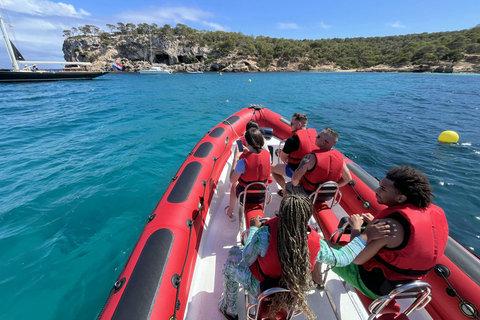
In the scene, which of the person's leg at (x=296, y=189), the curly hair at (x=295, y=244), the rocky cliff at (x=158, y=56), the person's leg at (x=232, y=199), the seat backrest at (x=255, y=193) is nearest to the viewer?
the curly hair at (x=295, y=244)

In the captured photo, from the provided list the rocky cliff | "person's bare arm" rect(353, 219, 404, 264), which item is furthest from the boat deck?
the rocky cliff

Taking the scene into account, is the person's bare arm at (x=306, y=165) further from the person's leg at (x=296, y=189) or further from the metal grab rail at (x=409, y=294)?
the metal grab rail at (x=409, y=294)

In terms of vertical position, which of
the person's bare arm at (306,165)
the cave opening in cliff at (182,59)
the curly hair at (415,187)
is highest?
the cave opening in cliff at (182,59)

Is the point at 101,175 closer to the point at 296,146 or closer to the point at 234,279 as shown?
the point at 296,146

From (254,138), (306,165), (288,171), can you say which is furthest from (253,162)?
(288,171)

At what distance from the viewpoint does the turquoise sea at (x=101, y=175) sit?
8.92 ft

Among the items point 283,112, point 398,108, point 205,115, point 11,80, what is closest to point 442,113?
point 398,108

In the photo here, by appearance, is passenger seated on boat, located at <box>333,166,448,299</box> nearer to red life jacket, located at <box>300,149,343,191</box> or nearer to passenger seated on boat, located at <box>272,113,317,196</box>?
red life jacket, located at <box>300,149,343,191</box>

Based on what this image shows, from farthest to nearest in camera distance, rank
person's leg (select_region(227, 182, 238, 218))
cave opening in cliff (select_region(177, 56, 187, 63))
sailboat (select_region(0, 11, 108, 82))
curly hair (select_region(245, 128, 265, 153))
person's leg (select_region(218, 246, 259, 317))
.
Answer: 1. cave opening in cliff (select_region(177, 56, 187, 63))
2. sailboat (select_region(0, 11, 108, 82))
3. person's leg (select_region(227, 182, 238, 218))
4. curly hair (select_region(245, 128, 265, 153))
5. person's leg (select_region(218, 246, 259, 317))

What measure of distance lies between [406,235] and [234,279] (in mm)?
1166

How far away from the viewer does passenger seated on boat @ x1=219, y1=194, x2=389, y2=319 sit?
1.05 meters

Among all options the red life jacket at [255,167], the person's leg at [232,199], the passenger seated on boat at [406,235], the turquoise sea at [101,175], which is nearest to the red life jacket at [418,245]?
the passenger seated on boat at [406,235]

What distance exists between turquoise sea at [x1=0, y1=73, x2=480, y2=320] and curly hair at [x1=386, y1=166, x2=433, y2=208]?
10.5 feet

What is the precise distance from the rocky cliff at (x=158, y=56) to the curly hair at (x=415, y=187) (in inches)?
2358
